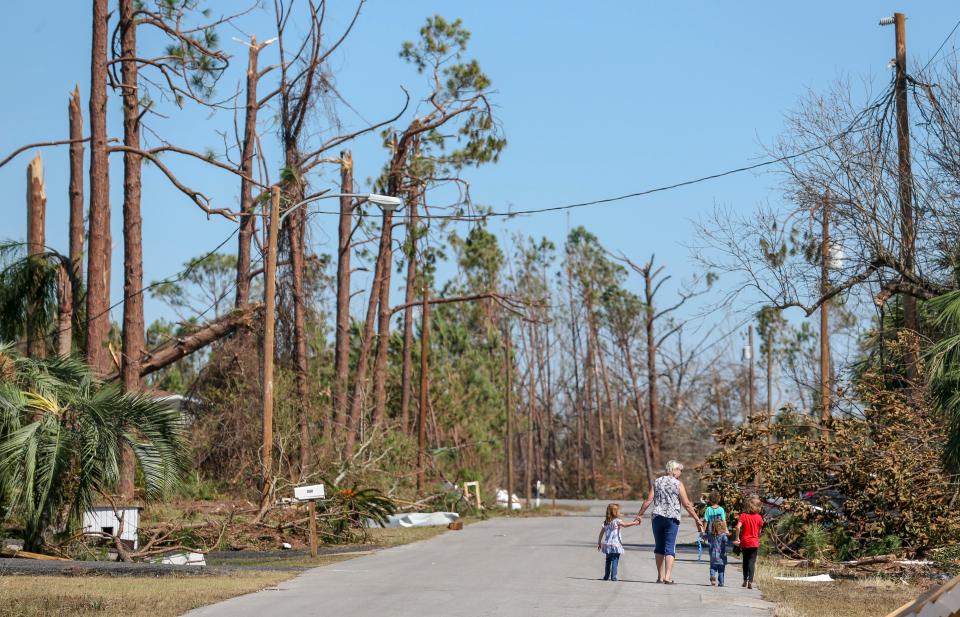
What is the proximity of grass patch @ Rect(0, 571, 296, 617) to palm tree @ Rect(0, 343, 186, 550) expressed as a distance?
1.87m

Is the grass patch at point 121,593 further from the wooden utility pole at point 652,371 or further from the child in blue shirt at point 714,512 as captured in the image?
the wooden utility pole at point 652,371

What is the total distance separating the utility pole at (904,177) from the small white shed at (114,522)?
12.4 m

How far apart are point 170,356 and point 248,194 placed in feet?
22.6

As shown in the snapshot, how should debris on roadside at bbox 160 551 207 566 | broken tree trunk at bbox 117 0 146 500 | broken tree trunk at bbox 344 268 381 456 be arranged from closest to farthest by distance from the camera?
debris on roadside at bbox 160 551 207 566 < broken tree trunk at bbox 117 0 146 500 < broken tree trunk at bbox 344 268 381 456

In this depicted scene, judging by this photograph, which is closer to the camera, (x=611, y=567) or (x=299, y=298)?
Answer: (x=611, y=567)

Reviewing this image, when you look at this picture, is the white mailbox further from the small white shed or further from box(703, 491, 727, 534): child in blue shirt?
box(703, 491, 727, 534): child in blue shirt

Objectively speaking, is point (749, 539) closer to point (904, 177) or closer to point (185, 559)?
point (904, 177)

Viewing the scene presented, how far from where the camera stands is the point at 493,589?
14.6m

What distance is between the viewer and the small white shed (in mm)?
18234

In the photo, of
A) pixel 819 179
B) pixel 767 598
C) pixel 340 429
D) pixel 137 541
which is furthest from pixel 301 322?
pixel 767 598

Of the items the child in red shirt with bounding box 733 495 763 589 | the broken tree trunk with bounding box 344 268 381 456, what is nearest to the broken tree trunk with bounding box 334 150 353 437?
the broken tree trunk with bounding box 344 268 381 456

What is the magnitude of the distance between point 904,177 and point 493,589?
9.68 meters

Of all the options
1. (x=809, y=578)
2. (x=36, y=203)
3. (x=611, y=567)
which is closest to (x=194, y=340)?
(x=36, y=203)

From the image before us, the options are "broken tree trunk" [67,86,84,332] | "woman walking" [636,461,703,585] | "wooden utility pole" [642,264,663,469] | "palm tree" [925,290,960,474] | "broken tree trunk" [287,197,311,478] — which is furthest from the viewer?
"wooden utility pole" [642,264,663,469]
